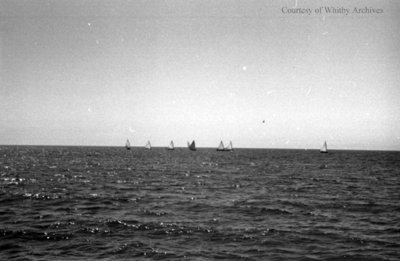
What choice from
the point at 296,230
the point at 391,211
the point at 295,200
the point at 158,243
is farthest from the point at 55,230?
the point at 391,211

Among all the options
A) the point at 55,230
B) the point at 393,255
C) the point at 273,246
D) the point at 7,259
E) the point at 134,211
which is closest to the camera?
the point at 7,259

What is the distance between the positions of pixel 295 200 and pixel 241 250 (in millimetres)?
14091

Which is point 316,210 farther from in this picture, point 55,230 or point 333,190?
point 55,230

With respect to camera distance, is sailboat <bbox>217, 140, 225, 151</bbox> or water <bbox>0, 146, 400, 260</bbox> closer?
A: water <bbox>0, 146, 400, 260</bbox>

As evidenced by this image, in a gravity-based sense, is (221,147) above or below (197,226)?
above

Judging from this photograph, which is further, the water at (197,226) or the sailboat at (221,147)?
the sailboat at (221,147)

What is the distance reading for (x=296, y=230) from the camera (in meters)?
17.0

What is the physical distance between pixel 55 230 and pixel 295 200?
58.2 feet

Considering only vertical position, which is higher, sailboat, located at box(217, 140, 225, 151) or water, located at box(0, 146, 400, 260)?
sailboat, located at box(217, 140, 225, 151)

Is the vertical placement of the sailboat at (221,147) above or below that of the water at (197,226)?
above

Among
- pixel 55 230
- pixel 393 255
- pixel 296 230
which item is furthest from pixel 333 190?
pixel 55 230

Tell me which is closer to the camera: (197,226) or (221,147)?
(197,226)

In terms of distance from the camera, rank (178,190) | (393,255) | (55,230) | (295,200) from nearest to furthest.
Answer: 1. (393,255)
2. (55,230)
3. (295,200)
4. (178,190)

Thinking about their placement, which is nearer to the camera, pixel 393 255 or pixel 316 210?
pixel 393 255
